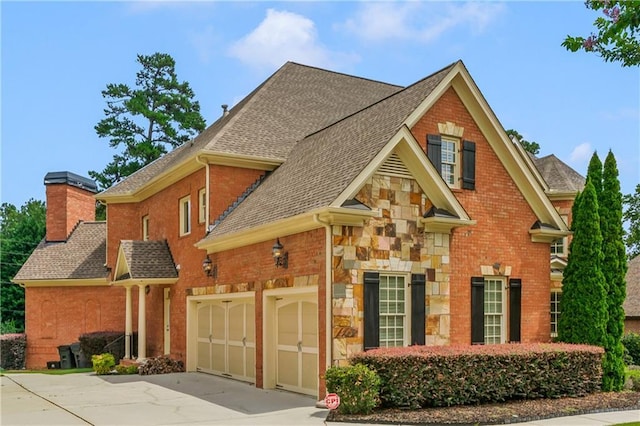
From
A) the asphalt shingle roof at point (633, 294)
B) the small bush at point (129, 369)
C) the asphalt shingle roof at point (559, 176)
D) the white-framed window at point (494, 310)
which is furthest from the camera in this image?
the asphalt shingle roof at point (633, 294)

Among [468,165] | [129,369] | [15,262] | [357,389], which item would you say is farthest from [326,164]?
[15,262]

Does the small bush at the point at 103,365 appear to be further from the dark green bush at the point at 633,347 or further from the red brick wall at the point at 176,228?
the dark green bush at the point at 633,347

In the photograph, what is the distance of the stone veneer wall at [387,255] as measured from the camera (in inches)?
533

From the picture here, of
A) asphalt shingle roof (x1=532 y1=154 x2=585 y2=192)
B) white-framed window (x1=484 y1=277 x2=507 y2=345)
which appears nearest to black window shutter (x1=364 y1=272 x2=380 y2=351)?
white-framed window (x1=484 y1=277 x2=507 y2=345)

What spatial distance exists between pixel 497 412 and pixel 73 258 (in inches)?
939

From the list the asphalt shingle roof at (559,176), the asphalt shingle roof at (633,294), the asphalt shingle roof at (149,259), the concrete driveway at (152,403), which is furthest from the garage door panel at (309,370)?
the asphalt shingle roof at (633,294)

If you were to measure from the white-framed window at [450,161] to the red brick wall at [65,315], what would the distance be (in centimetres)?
1810

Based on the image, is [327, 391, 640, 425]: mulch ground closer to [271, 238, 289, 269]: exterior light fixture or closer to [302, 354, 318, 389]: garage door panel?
[302, 354, 318, 389]: garage door panel

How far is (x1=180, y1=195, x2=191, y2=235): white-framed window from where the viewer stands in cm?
2223

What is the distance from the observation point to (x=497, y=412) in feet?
39.7

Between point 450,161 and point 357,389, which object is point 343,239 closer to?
point 357,389

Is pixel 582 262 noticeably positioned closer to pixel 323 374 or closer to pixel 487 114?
pixel 487 114

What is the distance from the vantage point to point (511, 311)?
1692cm

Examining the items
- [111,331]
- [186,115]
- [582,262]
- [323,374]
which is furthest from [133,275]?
[186,115]
